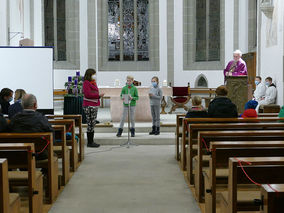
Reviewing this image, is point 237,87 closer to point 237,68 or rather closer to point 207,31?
point 237,68

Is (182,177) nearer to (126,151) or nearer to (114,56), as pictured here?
(126,151)

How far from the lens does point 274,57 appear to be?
34.5 feet

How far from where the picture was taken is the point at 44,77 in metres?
8.03

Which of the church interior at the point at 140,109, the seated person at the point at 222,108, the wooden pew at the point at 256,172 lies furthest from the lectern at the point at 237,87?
the wooden pew at the point at 256,172

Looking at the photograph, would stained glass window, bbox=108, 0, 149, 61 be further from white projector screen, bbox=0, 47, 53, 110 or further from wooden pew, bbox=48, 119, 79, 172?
wooden pew, bbox=48, 119, 79, 172

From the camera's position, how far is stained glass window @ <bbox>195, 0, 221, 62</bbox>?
15719 mm

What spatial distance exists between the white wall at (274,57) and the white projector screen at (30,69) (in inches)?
214

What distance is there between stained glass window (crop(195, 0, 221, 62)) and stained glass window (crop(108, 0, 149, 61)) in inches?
78.8

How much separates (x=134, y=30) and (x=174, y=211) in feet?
42.7

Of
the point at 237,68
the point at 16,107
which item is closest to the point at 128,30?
the point at 237,68

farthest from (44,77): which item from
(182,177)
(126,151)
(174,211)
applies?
(174,211)

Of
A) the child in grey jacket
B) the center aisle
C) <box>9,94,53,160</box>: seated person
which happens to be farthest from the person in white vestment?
<box>9,94,53,160</box>: seated person

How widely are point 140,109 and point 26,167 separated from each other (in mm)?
6988

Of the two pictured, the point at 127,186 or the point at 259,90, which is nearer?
the point at 127,186
